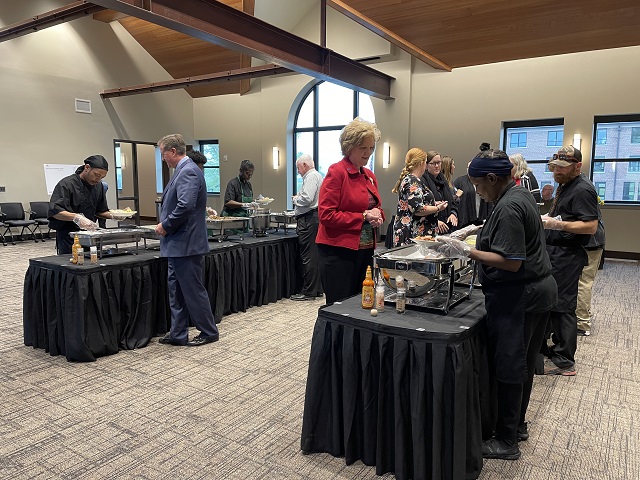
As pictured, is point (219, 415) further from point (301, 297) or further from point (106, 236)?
point (301, 297)

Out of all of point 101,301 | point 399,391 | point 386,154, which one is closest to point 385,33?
→ point 386,154

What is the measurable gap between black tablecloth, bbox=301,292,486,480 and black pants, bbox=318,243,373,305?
0.49 metres

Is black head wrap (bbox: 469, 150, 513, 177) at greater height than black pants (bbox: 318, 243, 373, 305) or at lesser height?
greater

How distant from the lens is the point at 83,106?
10.1 meters

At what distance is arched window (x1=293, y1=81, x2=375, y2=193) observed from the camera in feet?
34.4

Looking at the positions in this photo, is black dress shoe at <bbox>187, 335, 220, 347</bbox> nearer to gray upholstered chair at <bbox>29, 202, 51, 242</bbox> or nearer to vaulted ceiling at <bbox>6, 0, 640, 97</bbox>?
vaulted ceiling at <bbox>6, 0, 640, 97</bbox>

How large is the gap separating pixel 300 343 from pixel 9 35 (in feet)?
25.1

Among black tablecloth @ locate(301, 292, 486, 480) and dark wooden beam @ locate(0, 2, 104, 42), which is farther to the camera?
dark wooden beam @ locate(0, 2, 104, 42)

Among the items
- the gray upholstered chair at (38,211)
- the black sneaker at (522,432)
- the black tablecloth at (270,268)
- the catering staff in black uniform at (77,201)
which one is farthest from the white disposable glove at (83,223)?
the gray upholstered chair at (38,211)

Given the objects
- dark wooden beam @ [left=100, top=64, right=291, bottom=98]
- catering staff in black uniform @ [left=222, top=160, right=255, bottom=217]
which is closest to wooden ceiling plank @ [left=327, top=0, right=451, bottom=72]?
dark wooden beam @ [left=100, top=64, right=291, bottom=98]

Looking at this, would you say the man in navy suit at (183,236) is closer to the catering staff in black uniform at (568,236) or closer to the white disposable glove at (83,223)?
the white disposable glove at (83,223)

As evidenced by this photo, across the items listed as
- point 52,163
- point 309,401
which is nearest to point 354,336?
point 309,401

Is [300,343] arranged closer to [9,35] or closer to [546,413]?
[546,413]

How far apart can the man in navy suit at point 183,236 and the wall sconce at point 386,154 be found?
263 inches
